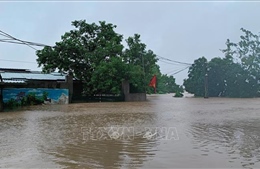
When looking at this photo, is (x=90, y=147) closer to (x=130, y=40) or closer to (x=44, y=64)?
(x=44, y=64)

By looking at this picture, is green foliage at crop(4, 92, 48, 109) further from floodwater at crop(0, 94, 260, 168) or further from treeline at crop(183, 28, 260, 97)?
treeline at crop(183, 28, 260, 97)

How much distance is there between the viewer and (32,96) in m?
20.4

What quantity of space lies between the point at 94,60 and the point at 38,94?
5593mm

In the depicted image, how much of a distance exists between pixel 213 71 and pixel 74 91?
64.9 ft

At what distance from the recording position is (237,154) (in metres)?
5.26

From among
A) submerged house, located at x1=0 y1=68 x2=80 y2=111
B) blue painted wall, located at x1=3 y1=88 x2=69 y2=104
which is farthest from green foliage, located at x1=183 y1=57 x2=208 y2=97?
blue painted wall, located at x1=3 y1=88 x2=69 y2=104

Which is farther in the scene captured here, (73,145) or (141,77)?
(141,77)

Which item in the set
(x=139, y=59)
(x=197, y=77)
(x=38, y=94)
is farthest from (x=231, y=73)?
(x=38, y=94)

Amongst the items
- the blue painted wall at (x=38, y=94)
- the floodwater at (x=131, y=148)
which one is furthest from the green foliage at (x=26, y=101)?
the floodwater at (x=131, y=148)

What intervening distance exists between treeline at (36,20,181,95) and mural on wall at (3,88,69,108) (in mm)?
2983

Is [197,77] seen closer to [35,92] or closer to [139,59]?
[139,59]

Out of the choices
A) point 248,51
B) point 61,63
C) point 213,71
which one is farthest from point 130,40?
point 248,51

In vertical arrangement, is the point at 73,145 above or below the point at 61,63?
below

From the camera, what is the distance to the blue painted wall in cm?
1891
